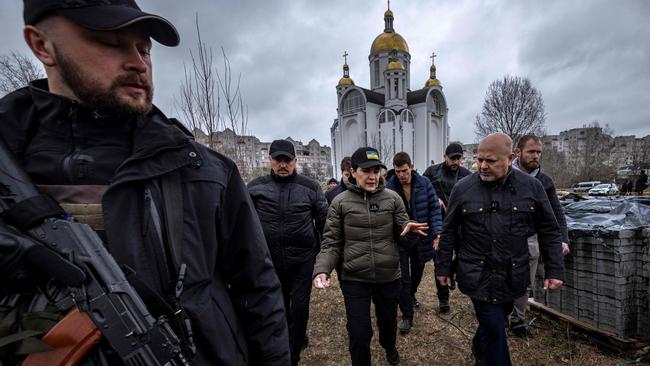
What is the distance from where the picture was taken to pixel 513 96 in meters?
21.5

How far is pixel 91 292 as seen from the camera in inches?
30.7

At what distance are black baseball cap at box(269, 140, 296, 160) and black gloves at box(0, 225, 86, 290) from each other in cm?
257

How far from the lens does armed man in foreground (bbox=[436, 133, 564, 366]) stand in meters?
2.38

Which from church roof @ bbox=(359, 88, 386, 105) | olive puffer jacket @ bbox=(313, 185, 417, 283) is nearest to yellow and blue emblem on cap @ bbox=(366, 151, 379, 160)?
olive puffer jacket @ bbox=(313, 185, 417, 283)

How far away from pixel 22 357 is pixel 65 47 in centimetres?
93

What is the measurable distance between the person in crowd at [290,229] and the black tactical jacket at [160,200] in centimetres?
196

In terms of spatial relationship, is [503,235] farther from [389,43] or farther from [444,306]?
[389,43]

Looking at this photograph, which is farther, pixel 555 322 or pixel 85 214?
pixel 555 322

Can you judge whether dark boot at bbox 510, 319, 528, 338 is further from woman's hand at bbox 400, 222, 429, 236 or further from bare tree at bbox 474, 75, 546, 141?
bare tree at bbox 474, 75, 546, 141

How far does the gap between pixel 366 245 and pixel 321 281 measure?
0.59m

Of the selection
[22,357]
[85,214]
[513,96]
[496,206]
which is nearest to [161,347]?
[22,357]

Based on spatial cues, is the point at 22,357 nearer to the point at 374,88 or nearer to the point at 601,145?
the point at 374,88

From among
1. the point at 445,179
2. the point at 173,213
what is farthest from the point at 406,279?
the point at 173,213

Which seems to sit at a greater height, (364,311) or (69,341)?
(69,341)
